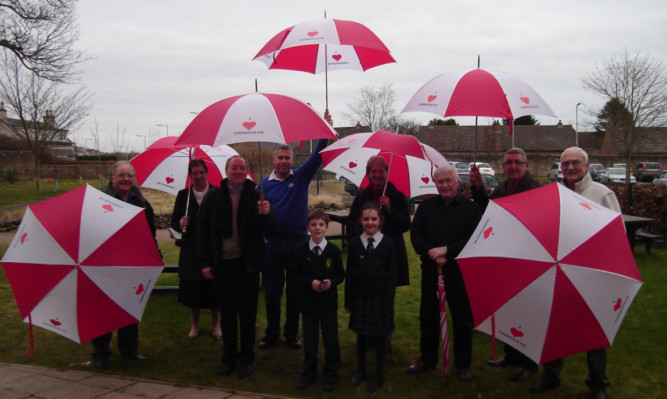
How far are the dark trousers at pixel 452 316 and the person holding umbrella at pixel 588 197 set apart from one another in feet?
2.03

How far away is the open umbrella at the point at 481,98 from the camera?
428 centimetres

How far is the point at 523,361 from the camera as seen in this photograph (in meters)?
4.39

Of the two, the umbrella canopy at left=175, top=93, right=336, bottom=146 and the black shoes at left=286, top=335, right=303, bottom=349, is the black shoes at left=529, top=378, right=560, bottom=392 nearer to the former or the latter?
the black shoes at left=286, top=335, right=303, bottom=349

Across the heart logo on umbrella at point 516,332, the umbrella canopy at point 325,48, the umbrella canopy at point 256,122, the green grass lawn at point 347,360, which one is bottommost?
the green grass lawn at point 347,360

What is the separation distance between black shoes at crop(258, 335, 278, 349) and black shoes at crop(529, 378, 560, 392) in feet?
8.32

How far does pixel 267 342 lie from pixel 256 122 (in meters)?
2.43

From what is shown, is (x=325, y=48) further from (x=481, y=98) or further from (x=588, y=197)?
(x=588, y=197)

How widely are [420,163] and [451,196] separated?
1.18 metres

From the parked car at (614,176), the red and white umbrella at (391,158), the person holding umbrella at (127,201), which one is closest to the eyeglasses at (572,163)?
the red and white umbrella at (391,158)

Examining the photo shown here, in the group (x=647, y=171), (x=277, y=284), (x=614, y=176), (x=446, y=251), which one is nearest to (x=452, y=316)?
(x=446, y=251)

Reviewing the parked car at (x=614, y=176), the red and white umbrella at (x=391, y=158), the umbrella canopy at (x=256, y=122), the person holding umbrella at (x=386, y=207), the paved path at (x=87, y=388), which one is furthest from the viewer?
the parked car at (x=614, y=176)

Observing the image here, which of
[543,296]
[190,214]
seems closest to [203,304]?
[190,214]

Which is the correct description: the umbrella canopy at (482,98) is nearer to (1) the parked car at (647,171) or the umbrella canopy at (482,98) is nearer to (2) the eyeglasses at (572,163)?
(2) the eyeglasses at (572,163)

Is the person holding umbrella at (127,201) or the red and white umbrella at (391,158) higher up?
the red and white umbrella at (391,158)
